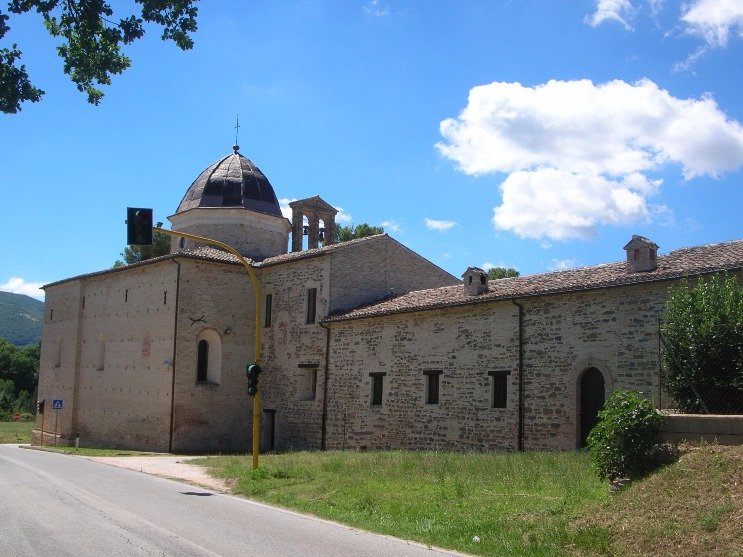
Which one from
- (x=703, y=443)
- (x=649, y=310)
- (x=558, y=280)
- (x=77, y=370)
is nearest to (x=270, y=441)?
(x=77, y=370)

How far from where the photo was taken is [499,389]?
22.4 metres

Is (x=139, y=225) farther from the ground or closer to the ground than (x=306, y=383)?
farther from the ground

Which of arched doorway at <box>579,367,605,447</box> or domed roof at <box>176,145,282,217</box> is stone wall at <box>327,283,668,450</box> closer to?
arched doorway at <box>579,367,605,447</box>

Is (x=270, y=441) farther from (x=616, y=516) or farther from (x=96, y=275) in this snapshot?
(x=616, y=516)

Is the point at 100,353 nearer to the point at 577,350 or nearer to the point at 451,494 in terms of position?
the point at 577,350

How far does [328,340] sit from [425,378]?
5.94m

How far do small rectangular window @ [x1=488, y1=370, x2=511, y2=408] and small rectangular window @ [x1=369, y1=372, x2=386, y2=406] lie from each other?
5.41 m

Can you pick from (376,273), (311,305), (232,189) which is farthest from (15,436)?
(376,273)

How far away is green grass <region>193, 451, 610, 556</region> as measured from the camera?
10.4 meters

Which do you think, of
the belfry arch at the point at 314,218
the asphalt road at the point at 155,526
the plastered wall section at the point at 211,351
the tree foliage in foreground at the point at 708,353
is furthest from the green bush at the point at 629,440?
the belfry arch at the point at 314,218

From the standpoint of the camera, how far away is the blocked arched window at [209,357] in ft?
107

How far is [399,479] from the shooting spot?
1581cm

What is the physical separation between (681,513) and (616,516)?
92 centimetres

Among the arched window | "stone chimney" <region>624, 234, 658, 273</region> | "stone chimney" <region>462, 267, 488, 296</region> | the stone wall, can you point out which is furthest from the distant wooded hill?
"stone chimney" <region>624, 234, 658, 273</region>
